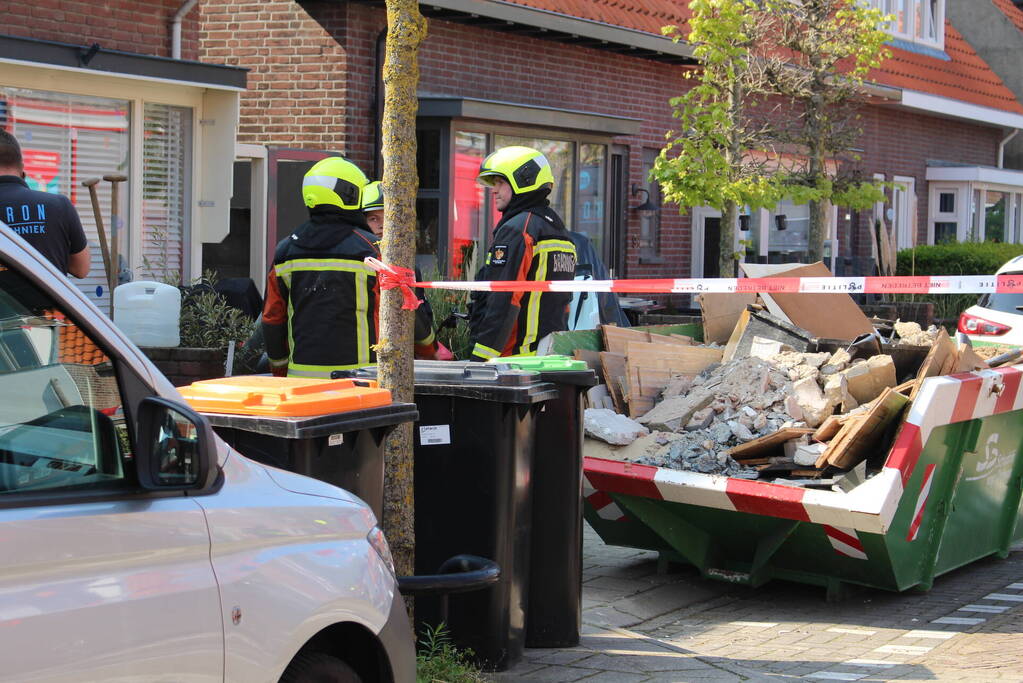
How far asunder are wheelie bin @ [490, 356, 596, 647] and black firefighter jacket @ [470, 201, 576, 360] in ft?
5.02

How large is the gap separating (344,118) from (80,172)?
325 centimetres

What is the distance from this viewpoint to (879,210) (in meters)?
23.2

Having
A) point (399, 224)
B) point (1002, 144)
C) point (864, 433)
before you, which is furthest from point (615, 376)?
point (1002, 144)

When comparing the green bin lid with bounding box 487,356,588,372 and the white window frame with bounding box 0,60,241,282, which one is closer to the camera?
the green bin lid with bounding box 487,356,588,372

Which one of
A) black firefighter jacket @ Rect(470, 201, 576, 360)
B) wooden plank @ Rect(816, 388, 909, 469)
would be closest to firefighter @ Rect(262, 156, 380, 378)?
black firefighter jacket @ Rect(470, 201, 576, 360)

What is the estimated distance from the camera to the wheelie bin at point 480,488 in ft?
16.8

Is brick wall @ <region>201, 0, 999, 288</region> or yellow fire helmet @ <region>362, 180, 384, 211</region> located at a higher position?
brick wall @ <region>201, 0, 999, 288</region>

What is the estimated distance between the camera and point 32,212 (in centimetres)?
574

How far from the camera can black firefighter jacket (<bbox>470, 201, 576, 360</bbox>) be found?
705 cm

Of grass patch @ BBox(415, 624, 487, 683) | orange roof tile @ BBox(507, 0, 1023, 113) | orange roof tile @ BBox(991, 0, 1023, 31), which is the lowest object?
grass patch @ BBox(415, 624, 487, 683)

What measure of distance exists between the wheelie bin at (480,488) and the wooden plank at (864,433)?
177 centimetres

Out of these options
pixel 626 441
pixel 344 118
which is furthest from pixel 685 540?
pixel 344 118

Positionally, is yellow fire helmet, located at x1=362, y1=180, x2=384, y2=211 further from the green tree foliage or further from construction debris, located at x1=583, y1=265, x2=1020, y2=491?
the green tree foliage

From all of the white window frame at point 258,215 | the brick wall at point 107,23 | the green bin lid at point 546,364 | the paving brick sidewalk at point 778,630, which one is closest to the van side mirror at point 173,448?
the paving brick sidewalk at point 778,630
